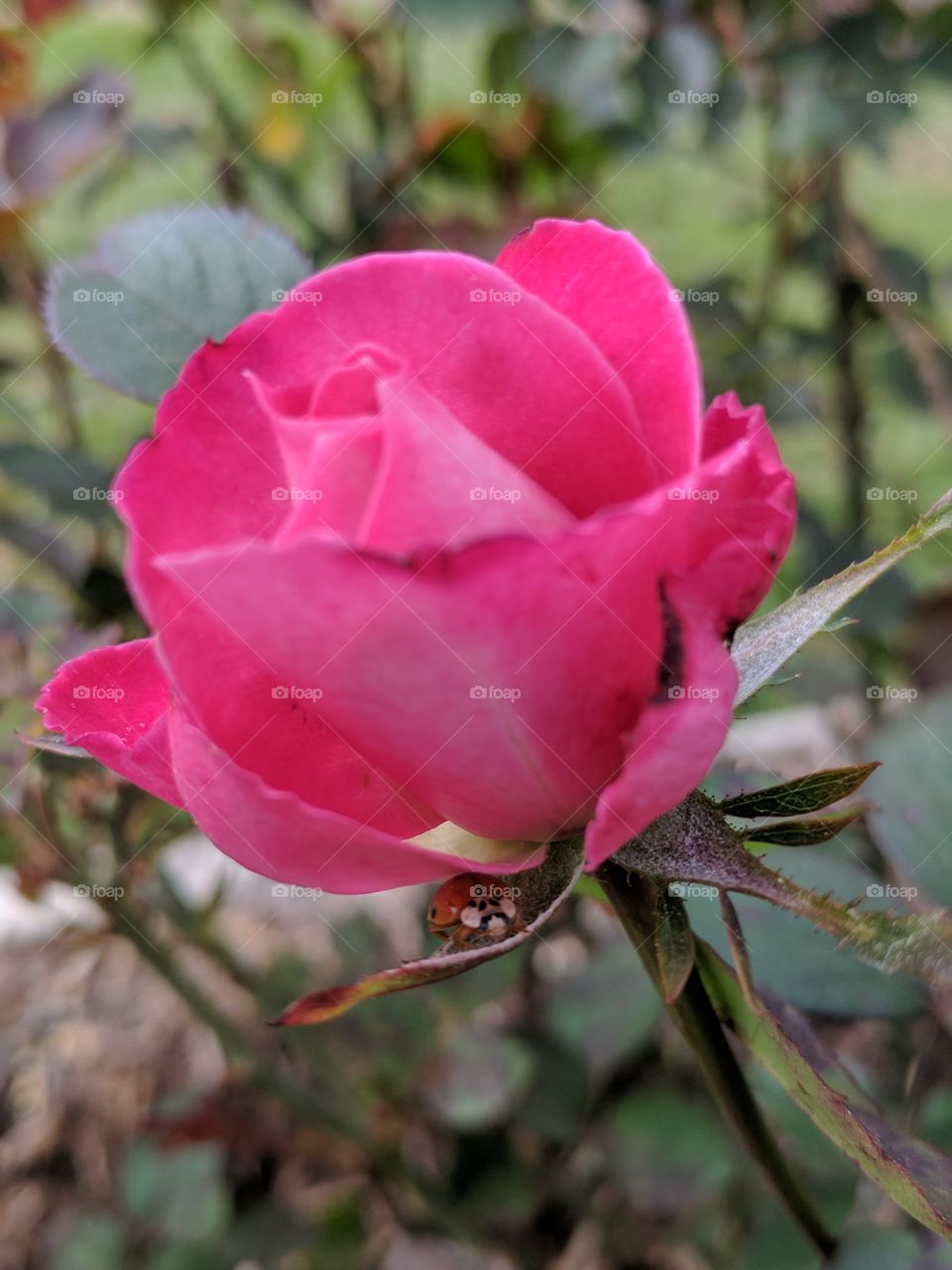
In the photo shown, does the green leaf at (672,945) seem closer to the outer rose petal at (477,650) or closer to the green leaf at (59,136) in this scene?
the outer rose petal at (477,650)

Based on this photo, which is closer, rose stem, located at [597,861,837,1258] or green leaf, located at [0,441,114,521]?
rose stem, located at [597,861,837,1258]

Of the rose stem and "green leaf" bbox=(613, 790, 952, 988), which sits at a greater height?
Result: "green leaf" bbox=(613, 790, 952, 988)

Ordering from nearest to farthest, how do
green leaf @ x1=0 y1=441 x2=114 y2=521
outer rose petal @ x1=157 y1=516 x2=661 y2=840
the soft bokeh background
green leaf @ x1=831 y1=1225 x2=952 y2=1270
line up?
outer rose petal @ x1=157 y1=516 x2=661 y2=840
green leaf @ x1=831 y1=1225 x2=952 y2=1270
the soft bokeh background
green leaf @ x1=0 y1=441 x2=114 y2=521

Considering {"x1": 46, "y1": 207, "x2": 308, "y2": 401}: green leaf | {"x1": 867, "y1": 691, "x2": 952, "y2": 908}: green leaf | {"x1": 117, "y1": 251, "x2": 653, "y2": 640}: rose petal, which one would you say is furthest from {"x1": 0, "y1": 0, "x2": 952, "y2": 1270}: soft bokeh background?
{"x1": 117, "y1": 251, "x2": 653, "y2": 640}: rose petal

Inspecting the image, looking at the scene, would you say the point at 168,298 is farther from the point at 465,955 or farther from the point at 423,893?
the point at 423,893

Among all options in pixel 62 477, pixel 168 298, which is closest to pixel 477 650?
pixel 168 298

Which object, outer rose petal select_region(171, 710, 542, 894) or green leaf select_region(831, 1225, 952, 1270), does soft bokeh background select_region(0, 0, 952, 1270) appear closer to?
green leaf select_region(831, 1225, 952, 1270)
